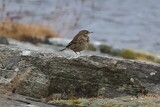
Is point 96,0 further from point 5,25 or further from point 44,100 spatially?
point 44,100

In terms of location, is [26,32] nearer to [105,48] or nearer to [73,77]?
[105,48]

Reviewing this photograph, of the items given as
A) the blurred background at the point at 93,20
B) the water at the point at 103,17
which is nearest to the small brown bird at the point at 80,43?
the blurred background at the point at 93,20

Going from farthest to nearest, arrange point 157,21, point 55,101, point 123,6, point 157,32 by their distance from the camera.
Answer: point 123,6, point 157,21, point 157,32, point 55,101

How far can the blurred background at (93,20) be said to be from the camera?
708 inches

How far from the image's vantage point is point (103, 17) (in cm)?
2423

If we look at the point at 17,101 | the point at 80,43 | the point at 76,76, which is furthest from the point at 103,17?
the point at 17,101

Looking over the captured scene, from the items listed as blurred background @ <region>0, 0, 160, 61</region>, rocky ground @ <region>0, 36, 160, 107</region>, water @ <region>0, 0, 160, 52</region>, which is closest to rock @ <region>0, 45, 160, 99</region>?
rocky ground @ <region>0, 36, 160, 107</region>

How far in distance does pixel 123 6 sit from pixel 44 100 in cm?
1971

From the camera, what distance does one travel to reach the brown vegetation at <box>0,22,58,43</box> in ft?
55.3

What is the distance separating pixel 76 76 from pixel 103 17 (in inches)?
638

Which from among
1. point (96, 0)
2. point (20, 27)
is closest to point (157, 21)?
point (96, 0)

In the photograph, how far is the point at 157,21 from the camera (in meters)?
24.1

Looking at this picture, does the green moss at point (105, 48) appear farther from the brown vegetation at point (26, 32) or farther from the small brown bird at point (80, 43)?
the small brown bird at point (80, 43)

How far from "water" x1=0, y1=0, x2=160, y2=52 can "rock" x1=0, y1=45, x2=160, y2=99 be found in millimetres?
9093
